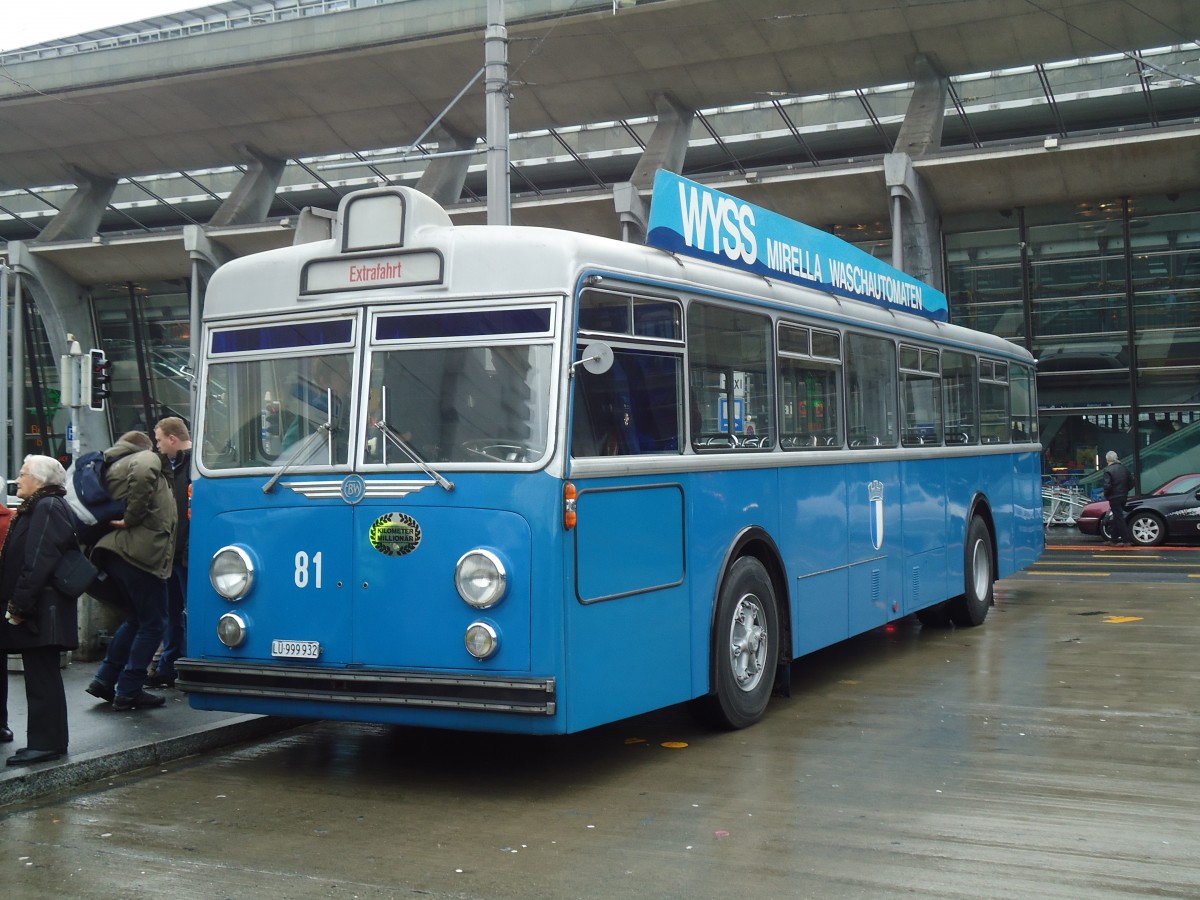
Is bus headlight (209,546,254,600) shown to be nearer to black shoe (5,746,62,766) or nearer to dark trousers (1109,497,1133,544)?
black shoe (5,746,62,766)

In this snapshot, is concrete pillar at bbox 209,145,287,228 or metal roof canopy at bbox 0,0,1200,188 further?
concrete pillar at bbox 209,145,287,228

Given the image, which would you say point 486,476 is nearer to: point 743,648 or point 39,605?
point 743,648

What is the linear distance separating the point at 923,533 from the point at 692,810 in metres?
5.77

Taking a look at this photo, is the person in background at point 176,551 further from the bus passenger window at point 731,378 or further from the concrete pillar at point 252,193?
the concrete pillar at point 252,193

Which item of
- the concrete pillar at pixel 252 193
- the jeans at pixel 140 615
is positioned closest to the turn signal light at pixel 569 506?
the jeans at pixel 140 615

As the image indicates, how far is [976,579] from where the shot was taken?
1308cm

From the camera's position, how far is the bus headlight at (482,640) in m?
6.44

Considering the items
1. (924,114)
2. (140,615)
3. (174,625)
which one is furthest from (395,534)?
(924,114)

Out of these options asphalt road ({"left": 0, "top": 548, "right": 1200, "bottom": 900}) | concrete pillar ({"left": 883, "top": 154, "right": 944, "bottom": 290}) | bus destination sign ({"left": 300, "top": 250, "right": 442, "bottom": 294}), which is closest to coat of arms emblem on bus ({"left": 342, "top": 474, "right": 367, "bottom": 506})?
bus destination sign ({"left": 300, "top": 250, "right": 442, "bottom": 294})

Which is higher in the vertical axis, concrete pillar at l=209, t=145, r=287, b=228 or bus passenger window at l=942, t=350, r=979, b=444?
concrete pillar at l=209, t=145, r=287, b=228

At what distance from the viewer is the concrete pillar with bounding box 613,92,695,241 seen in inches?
1163

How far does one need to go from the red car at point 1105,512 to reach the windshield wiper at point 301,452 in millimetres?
20713

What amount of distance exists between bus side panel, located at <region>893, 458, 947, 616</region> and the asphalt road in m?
1.58

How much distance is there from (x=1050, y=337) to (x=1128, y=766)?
26181mm
